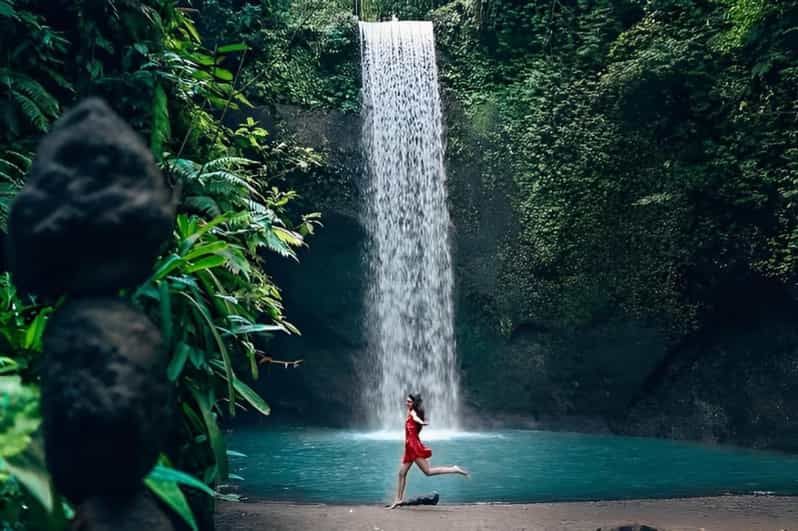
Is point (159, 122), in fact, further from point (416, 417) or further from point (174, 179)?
point (416, 417)

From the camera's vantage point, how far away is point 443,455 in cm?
1029

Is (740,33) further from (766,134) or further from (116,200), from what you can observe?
(116,200)

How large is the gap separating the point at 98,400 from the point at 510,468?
7391mm

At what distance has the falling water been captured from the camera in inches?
547

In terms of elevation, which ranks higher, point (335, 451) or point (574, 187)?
point (574, 187)

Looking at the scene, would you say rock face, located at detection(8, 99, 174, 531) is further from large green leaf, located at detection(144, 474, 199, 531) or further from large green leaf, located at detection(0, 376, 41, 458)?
large green leaf, located at detection(144, 474, 199, 531)

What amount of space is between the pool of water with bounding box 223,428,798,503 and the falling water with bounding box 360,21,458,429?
3.93 ft

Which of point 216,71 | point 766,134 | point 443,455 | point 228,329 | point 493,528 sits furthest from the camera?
point 766,134

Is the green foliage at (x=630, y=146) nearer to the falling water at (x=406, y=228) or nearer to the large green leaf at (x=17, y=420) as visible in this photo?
the falling water at (x=406, y=228)

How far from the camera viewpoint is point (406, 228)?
14.3 metres

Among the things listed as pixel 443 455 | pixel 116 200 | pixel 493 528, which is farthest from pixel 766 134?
pixel 116 200

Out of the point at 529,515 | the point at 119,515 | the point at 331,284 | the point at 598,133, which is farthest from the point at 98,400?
the point at 598,133

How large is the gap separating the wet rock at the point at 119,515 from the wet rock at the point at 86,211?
62cm

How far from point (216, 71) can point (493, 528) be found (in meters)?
4.03
